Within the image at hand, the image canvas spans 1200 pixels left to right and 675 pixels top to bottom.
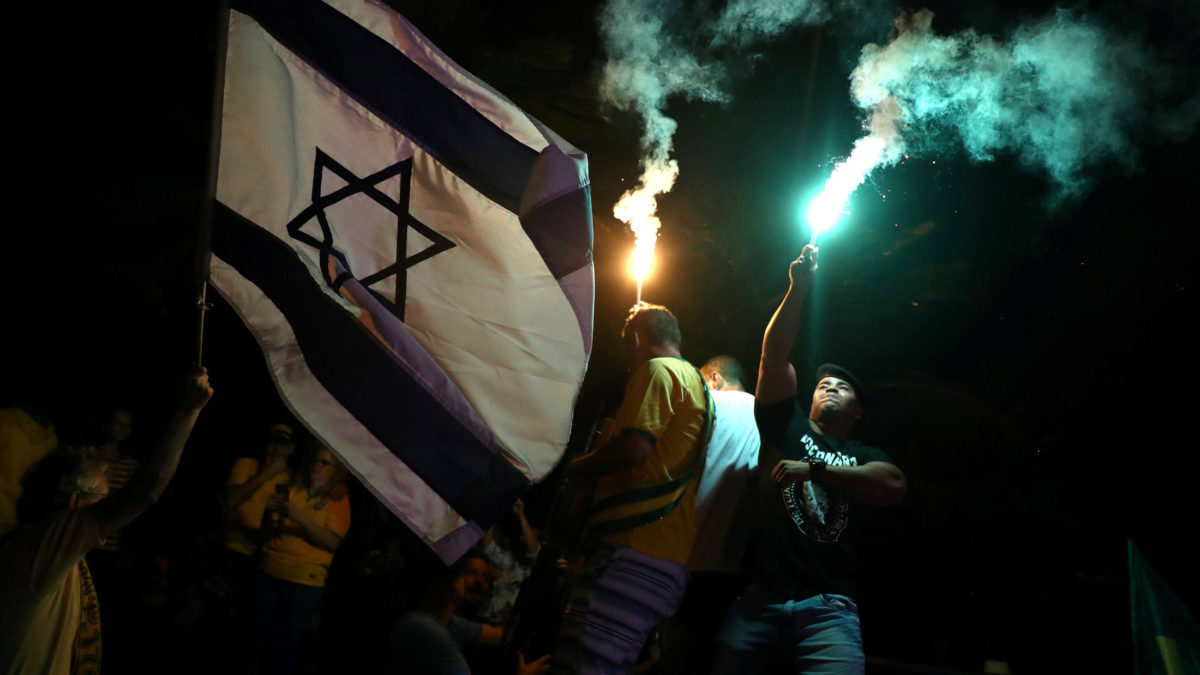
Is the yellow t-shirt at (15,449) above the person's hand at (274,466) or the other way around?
the other way around

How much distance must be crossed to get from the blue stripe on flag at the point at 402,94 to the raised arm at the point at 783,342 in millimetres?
1547

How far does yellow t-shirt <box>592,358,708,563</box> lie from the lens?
13.5 ft

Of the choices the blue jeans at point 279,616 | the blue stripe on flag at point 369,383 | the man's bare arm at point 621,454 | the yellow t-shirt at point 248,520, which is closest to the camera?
the blue stripe on flag at point 369,383

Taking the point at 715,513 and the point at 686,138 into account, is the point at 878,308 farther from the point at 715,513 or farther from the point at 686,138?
the point at 715,513

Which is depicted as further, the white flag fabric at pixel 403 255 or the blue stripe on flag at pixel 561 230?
the blue stripe on flag at pixel 561 230

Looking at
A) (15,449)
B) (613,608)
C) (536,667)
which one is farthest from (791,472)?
(15,449)

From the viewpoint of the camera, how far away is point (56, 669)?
3.49 meters

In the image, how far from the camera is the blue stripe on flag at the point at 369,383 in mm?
3545

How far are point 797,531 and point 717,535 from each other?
428mm

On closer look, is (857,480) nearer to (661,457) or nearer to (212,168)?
(661,457)

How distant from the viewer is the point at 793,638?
160 inches

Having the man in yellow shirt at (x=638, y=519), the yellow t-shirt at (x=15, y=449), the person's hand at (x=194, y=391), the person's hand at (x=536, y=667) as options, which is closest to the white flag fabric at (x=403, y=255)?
the person's hand at (x=194, y=391)

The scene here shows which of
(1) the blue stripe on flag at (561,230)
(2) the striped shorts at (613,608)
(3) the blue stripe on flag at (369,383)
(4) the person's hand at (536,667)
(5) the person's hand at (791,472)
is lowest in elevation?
(4) the person's hand at (536,667)

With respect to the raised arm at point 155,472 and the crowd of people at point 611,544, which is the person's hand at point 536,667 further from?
the raised arm at point 155,472
